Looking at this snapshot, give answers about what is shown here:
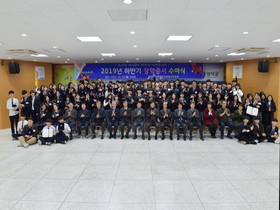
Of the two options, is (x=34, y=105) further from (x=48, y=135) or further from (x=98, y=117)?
(x=98, y=117)

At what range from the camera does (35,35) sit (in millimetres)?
5590

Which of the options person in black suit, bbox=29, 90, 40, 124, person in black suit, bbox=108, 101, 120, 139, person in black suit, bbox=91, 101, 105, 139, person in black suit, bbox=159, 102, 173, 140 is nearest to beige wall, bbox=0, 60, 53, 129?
person in black suit, bbox=29, 90, 40, 124

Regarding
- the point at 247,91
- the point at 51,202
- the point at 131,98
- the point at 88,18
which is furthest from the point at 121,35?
the point at 247,91

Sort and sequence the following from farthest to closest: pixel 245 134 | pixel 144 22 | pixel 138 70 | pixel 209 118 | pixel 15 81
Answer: pixel 138 70
pixel 15 81
pixel 209 118
pixel 245 134
pixel 144 22

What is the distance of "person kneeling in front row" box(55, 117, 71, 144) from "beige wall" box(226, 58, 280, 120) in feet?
32.3

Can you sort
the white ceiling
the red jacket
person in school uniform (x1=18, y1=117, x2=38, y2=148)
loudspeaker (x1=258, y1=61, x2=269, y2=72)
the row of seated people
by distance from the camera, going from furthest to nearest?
loudspeaker (x1=258, y1=61, x2=269, y2=72) < the red jacket < the row of seated people < person in school uniform (x1=18, y1=117, x2=38, y2=148) < the white ceiling

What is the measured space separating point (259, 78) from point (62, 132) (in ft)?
33.4

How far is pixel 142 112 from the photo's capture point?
784 cm

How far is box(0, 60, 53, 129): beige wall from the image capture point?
10141mm

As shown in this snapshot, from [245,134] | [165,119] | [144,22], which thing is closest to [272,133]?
[245,134]

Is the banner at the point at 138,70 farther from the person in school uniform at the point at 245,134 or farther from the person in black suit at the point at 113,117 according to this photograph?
the person in school uniform at the point at 245,134

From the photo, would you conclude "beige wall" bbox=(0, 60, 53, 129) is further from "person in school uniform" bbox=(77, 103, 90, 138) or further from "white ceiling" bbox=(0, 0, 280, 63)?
"person in school uniform" bbox=(77, 103, 90, 138)

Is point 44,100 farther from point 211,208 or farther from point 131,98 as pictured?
Result: point 211,208

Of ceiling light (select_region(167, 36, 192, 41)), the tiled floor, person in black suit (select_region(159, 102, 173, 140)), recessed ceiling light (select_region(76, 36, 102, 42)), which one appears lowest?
the tiled floor
